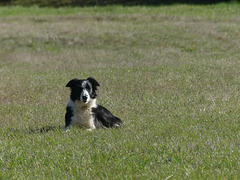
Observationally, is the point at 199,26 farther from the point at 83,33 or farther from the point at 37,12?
the point at 37,12

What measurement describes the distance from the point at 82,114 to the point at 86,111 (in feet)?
0.29

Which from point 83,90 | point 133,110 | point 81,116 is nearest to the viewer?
point 83,90

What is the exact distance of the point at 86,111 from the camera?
770cm

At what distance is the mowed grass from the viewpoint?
517 centimetres

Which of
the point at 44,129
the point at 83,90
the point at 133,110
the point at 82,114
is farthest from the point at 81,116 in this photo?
the point at 133,110

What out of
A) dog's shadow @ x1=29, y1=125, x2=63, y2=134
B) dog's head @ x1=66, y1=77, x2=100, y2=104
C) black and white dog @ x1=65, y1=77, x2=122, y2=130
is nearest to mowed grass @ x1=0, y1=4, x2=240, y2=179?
dog's shadow @ x1=29, y1=125, x2=63, y2=134

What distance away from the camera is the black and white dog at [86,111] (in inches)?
295

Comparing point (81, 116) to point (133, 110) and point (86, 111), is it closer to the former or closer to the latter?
point (86, 111)

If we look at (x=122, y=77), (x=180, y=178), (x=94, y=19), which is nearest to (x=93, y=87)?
(x=180, y=178)

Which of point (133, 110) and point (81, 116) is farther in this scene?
point (133, 110)

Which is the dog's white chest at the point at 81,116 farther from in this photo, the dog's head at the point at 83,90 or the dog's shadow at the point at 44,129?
the dog's shadow at the point at 44,129

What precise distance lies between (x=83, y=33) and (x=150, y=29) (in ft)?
13.8

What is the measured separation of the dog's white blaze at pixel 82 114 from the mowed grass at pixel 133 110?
1.18 ft

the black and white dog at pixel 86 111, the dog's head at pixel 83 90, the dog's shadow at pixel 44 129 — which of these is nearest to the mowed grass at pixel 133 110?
the dog's shadow at pixel 44 129
